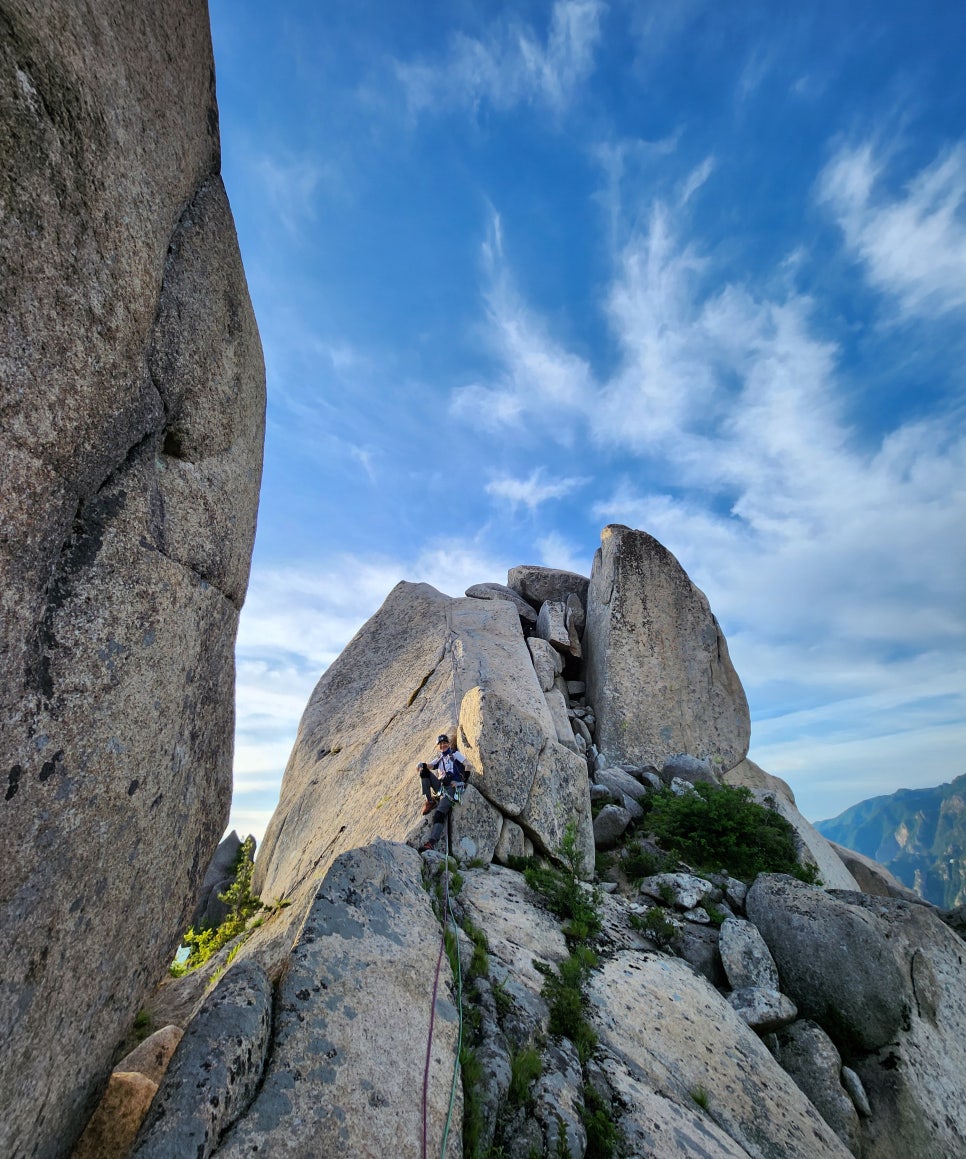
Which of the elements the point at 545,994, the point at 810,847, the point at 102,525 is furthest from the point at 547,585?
the point at 102,525

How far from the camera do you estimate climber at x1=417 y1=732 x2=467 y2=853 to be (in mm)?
10441

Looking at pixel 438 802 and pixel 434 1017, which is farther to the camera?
pixel 438 802

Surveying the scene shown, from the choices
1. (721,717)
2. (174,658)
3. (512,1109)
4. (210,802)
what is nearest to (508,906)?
(512,1109)

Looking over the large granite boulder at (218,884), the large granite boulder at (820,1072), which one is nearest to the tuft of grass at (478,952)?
the large granite boulder at (820,1072)

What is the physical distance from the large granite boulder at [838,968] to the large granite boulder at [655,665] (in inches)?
473

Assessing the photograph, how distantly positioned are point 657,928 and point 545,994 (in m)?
3.77

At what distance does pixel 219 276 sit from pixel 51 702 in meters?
4.97

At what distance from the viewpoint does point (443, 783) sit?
10750mm

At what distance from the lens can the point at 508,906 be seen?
29.6ft

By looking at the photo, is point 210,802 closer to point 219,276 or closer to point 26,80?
point 219,276

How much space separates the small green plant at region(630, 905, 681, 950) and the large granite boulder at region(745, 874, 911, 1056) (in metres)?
1.79

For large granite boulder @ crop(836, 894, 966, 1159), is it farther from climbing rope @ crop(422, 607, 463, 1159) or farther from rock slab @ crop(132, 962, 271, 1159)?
rock slab @ crop(132, 962, 271, 1159)

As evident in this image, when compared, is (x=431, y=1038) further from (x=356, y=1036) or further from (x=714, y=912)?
(x=714, y=912)

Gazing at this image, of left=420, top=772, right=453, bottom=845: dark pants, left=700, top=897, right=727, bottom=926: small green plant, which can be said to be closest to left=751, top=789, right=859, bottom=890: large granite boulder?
left=700, top=897, right=727, bottom=926: small green plant
